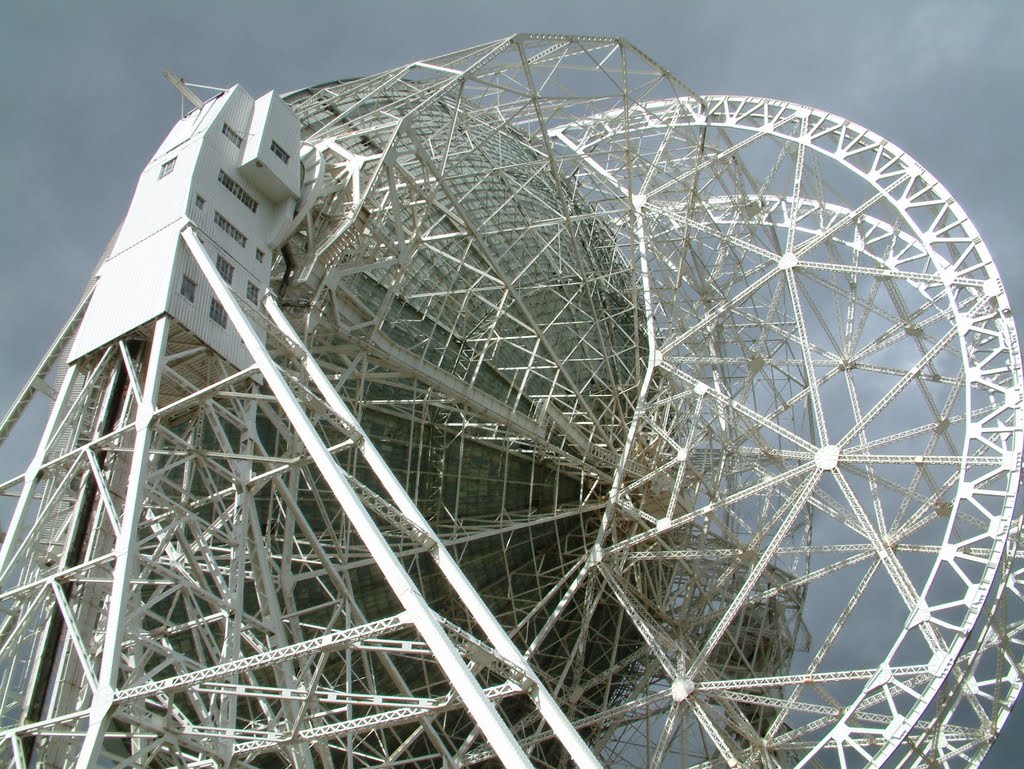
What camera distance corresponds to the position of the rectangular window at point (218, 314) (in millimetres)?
19906

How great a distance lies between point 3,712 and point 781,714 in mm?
17201

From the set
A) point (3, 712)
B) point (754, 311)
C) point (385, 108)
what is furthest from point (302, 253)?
point (754, 311)

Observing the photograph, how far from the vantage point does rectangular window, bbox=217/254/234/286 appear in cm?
2046

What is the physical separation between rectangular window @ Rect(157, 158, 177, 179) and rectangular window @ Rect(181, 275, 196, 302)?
3125 mm

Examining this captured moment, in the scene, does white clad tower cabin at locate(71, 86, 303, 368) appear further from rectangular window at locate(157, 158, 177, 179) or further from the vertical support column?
the vertical support column

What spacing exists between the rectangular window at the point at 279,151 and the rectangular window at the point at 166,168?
193 centimetres

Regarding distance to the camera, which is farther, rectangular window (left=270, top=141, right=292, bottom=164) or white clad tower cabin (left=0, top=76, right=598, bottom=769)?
rectangular window (left=270, top=141, right=292, bottom=164)

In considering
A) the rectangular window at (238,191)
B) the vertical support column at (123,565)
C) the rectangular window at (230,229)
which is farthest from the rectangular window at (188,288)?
the rectangular window at (238,191)

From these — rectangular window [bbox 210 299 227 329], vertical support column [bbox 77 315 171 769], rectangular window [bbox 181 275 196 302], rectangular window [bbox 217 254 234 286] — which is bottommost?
vertical support column [bbox 77 315 171 769]

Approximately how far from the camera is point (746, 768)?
2714 centimetres

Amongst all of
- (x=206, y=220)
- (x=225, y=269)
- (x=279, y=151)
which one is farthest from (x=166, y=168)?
(x=225, y=269)

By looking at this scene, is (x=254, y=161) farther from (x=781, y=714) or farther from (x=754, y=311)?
(x=754, y=311)

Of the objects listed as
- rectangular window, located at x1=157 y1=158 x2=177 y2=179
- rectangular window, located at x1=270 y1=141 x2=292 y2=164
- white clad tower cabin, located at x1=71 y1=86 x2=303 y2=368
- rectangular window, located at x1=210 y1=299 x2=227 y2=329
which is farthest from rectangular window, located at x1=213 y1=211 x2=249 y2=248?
rectangular window, located at x1=270 y1=141 x2=292 y2=164

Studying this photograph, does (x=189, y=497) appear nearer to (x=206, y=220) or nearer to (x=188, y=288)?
(x=188, y=288)
